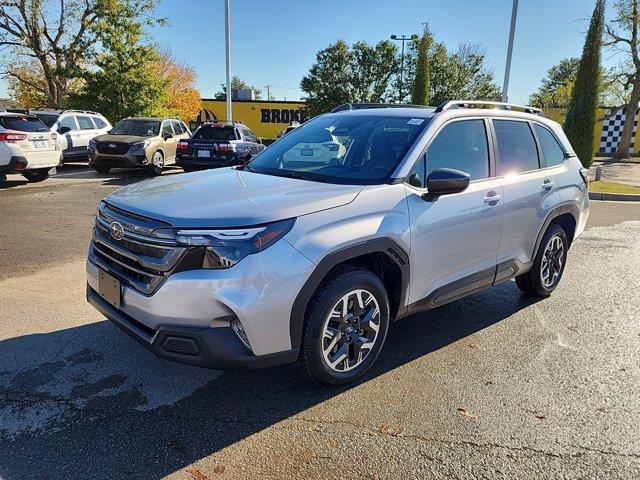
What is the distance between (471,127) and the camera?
4035mm

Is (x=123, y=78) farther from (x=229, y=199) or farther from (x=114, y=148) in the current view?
(x=229, y=199)

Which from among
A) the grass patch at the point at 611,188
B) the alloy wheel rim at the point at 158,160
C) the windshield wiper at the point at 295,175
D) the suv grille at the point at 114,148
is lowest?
the grass patch at the point at 611,188

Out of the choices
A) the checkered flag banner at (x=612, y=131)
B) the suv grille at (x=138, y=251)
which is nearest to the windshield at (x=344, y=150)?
the suv grille at (x=138, y=251)

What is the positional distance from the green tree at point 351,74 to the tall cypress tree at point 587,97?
17.4m

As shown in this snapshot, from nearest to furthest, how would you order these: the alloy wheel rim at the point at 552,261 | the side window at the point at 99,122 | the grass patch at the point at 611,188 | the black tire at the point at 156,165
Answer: the alloy wheel rim at the point at 552,261 → the black tire at the point at 156,165 → the grass patch at the point at 611,188 → the side window at the point at 99,122

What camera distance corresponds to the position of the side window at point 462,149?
369cm

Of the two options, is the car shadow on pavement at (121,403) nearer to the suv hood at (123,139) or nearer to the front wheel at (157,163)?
the suv hood at (123,139)

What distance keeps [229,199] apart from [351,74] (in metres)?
32.5

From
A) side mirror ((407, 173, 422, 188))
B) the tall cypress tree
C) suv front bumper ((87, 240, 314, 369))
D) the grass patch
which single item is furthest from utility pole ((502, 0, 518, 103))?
suv front bumper ((87, 240, 314, 369))

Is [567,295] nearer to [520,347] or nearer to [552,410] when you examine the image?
[520,347]

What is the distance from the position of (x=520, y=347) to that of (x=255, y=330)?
7.92ft

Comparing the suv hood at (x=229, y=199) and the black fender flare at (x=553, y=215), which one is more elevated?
the suv hood at (x=229, y=199)

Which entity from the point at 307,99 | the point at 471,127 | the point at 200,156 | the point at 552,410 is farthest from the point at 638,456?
the point at 307,99

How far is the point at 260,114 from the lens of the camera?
132ft
